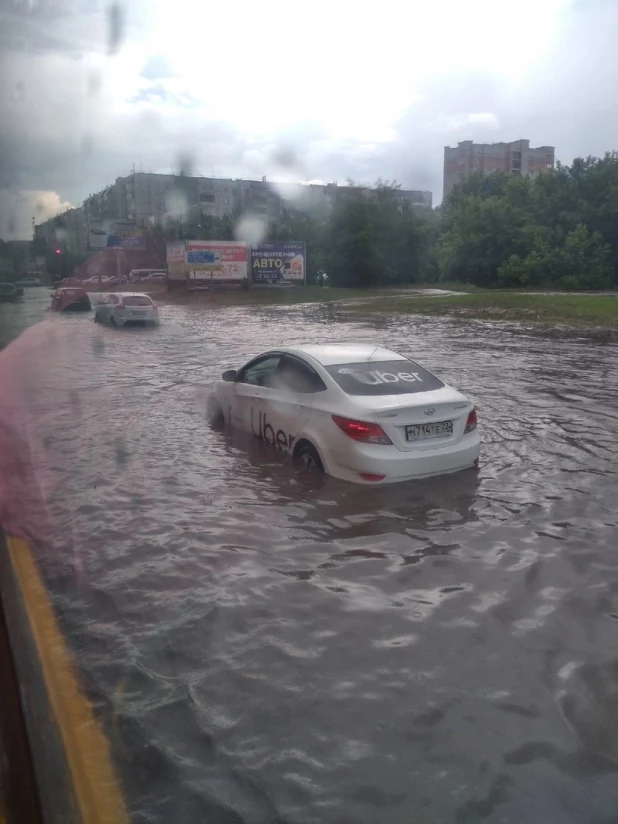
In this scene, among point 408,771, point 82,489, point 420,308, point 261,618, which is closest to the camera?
point 408,771

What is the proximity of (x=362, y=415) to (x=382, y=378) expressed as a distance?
2.95 ft

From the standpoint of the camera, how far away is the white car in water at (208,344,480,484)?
7.04 m

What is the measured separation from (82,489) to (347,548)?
306cm

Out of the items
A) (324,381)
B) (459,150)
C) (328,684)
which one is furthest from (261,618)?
(459,150)

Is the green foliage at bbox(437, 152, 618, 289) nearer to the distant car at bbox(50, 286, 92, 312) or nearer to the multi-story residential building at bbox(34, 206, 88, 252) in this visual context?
the distant car at bbox(50, 286, 92, 312)

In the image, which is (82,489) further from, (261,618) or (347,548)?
(261,618)

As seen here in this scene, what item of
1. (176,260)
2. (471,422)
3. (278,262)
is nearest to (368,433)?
(471,422)

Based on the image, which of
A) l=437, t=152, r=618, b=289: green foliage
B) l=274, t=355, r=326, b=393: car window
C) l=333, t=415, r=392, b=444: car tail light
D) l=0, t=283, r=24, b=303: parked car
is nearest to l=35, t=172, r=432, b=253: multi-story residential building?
l=0, t=283, r=24, b=303: parked car

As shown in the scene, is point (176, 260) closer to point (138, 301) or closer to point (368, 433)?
point (138, 301)

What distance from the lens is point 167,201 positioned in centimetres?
2498

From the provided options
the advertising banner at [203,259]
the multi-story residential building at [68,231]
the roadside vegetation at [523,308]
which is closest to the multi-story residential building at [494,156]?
the advertising banner at [203,259]

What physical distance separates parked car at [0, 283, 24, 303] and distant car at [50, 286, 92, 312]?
709 inches

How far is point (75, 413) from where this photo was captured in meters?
12.3

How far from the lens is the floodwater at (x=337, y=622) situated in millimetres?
3260
